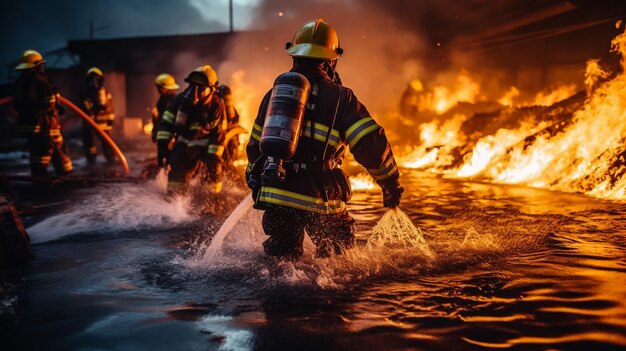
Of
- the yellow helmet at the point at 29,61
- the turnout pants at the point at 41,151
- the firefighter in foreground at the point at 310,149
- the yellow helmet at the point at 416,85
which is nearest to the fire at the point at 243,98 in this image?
the yellow helmet at the point at 416,85

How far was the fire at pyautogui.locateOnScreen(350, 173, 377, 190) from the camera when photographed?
9078 millimetres

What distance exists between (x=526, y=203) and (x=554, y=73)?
34.3ft

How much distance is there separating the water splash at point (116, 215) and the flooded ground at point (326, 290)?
48 millimetres

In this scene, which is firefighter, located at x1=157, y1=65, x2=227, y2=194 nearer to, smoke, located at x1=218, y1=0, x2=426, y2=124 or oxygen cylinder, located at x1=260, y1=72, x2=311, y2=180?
oxygen cylinder, located at x1=260, y1=72, x2=311, y2=180

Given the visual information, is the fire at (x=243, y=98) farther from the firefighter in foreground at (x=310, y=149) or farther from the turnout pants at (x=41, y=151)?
the firefighter in foreground at (x=310, y=149)

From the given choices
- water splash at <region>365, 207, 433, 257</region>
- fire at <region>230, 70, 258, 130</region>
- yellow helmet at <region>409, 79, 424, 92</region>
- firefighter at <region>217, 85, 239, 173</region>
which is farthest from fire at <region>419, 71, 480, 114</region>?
water splash at <region>365, 207, 433, 257</region>

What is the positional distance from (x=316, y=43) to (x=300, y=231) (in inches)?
51.9

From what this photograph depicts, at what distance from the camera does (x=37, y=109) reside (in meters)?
8.09

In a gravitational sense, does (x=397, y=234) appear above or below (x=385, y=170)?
below

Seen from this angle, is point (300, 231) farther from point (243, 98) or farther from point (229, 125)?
point (243, 98)

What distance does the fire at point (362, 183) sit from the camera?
9078 mm

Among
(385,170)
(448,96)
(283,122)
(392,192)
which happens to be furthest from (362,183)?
(448,96)

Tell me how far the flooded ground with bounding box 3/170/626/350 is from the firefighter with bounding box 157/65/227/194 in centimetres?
108

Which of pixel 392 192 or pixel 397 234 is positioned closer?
pixel 392 192
